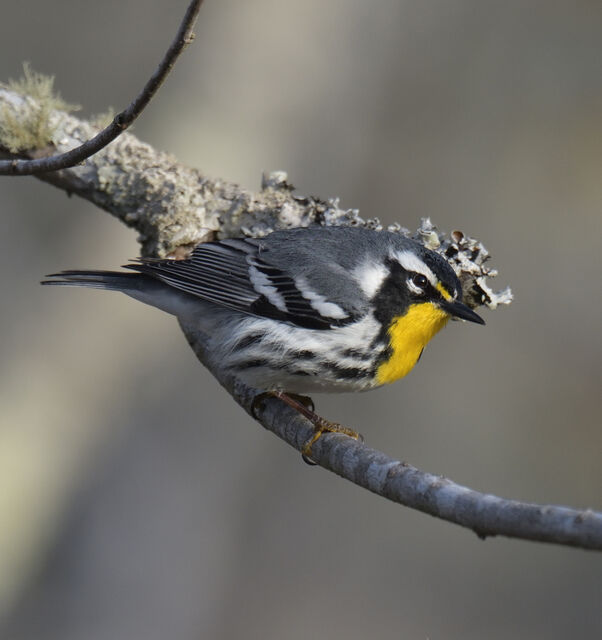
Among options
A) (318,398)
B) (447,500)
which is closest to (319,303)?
(447,500)

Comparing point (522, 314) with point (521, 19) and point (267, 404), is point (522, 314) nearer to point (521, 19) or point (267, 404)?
point (521, 19)

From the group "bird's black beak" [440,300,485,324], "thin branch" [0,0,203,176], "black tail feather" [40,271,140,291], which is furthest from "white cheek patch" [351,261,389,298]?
"thin branch" [0,0,203,176]

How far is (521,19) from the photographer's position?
767 cm

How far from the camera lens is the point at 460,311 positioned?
347cm

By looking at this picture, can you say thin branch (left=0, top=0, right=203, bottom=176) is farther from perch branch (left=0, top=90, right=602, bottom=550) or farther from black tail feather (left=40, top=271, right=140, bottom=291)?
perch branch (left=0, top=90, right=602, bottom=550)

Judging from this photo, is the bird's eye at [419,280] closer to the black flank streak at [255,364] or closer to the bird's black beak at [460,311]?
the bird's black beak at [460,311]

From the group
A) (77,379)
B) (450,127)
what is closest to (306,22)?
(450,127)

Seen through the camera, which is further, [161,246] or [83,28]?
[83,28]

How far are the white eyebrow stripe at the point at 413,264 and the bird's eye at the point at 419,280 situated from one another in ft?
0.05

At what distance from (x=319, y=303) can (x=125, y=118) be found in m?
1.19

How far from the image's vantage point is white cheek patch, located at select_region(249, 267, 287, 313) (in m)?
3.65

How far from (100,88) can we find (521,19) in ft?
12.2

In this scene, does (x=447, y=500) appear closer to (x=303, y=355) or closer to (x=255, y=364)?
(x=303, y=355)

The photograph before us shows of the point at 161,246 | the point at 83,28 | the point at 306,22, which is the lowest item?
the point at 161,246
